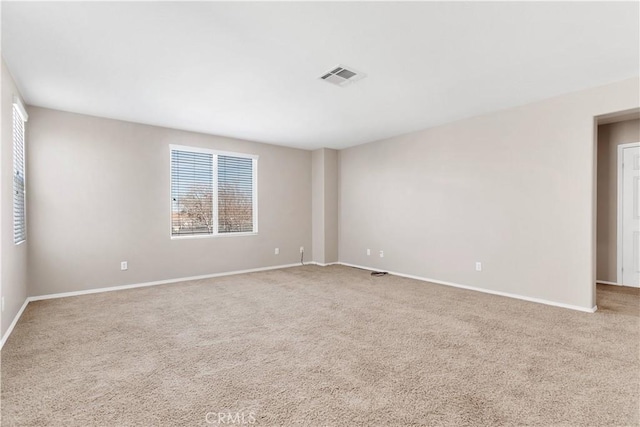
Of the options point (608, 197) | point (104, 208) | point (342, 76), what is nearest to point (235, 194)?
point (104, 208)

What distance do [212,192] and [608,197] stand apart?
6365 millimetres

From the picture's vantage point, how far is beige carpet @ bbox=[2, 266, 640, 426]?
1.77 m

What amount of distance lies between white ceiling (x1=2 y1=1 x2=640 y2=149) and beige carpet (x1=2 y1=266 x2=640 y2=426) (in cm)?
249

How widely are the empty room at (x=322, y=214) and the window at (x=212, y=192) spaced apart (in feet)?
0.12

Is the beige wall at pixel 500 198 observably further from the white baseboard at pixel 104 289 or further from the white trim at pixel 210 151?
the white baseboard at pixel 104 289

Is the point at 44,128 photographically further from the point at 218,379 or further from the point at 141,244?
the point at 218,379

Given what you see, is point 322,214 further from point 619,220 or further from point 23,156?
point 619,220

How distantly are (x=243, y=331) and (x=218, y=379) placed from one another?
0.88 meters

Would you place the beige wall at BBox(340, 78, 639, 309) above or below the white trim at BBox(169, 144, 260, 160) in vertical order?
below

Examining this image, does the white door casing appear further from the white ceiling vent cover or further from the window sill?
the window sill

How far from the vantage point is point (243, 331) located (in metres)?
2.99

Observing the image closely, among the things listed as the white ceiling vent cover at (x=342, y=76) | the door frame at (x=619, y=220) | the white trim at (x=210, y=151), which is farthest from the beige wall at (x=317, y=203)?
the door frame at (x=619, y=220)

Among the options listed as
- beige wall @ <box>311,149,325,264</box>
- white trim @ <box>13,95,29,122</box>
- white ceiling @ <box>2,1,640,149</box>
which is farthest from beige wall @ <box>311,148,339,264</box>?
white trim @ <box>13,95,29,122</box>

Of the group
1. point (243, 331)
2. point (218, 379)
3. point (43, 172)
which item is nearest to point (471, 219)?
point (243, 331)
